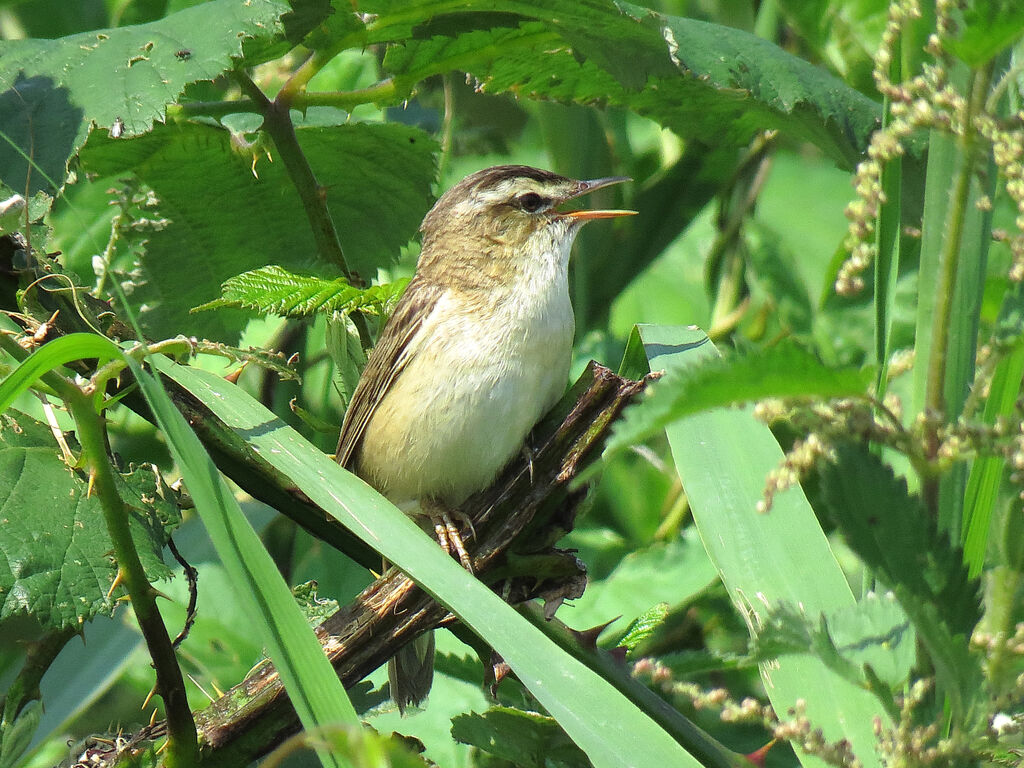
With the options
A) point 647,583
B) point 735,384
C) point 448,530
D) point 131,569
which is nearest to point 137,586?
point 131,569

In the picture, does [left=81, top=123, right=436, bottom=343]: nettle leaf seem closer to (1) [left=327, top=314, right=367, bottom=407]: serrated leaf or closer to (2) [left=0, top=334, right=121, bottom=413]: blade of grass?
(1) [left=327, top=314, right=367, bottom=407]: serrated leaf

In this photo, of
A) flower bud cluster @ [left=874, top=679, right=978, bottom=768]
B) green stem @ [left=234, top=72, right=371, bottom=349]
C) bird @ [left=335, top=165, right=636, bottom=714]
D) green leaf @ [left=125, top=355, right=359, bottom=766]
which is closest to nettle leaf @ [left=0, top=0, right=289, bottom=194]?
green stem @ [left=234, top=72, right=371, bottom=349]

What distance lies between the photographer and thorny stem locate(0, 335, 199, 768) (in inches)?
64.2

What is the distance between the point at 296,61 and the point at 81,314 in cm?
189

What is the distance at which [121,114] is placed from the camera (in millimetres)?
1995

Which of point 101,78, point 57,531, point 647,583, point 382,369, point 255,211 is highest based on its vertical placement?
point 101,78

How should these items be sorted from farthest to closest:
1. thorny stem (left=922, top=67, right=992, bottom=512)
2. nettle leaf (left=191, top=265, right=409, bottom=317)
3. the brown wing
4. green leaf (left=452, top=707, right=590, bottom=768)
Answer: the brown wing
nettle leaf (left=191, top=265, right=409, bottom=317)
green leaf (left=452, top=707, right=590, bottom=768)
thorny stem (left=922, top=67, right=992, bottom=512)

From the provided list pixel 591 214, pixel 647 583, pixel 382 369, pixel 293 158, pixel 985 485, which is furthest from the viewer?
pixel 591 214

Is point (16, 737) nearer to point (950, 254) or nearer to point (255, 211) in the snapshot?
point (255, 211)

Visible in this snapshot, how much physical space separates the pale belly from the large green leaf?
0.90 m

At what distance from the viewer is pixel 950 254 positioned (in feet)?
4.19

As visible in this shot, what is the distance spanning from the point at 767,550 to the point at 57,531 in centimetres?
117

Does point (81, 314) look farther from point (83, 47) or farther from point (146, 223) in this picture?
point (146, 223)

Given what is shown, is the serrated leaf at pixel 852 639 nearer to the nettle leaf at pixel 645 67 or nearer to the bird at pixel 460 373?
the bird at pixel 460 373
